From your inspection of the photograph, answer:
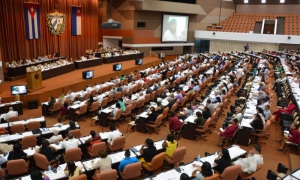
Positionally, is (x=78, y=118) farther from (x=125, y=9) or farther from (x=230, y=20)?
(x=230, y=20)

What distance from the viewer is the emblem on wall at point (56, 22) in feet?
68.2

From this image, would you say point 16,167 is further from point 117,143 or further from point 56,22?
point 56,22

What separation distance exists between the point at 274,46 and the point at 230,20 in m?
7.00

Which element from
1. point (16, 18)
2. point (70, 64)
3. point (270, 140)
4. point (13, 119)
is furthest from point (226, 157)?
point (16, 18)

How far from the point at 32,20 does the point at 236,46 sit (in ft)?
71.6

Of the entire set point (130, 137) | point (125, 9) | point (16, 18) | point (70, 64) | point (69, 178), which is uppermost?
point (125, 9)

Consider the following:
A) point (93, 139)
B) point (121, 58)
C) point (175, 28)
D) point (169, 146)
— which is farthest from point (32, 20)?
point (169, 146)

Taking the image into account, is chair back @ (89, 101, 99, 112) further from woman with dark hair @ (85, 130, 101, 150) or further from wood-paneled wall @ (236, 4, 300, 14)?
wood-paneled wall @ (236, 4, 300, 14)

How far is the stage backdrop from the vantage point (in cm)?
1719

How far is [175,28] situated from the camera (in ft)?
99.0

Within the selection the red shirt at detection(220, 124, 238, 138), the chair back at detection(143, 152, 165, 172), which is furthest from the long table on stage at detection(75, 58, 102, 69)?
the chair back at detection(143, 152, 165, 172)

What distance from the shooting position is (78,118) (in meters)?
11.7

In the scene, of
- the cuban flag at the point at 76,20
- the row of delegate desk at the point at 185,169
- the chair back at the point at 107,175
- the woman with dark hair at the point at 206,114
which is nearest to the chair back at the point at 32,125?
the chair back at the point at 107,175

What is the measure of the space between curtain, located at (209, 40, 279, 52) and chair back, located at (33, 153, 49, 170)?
2762 cm
